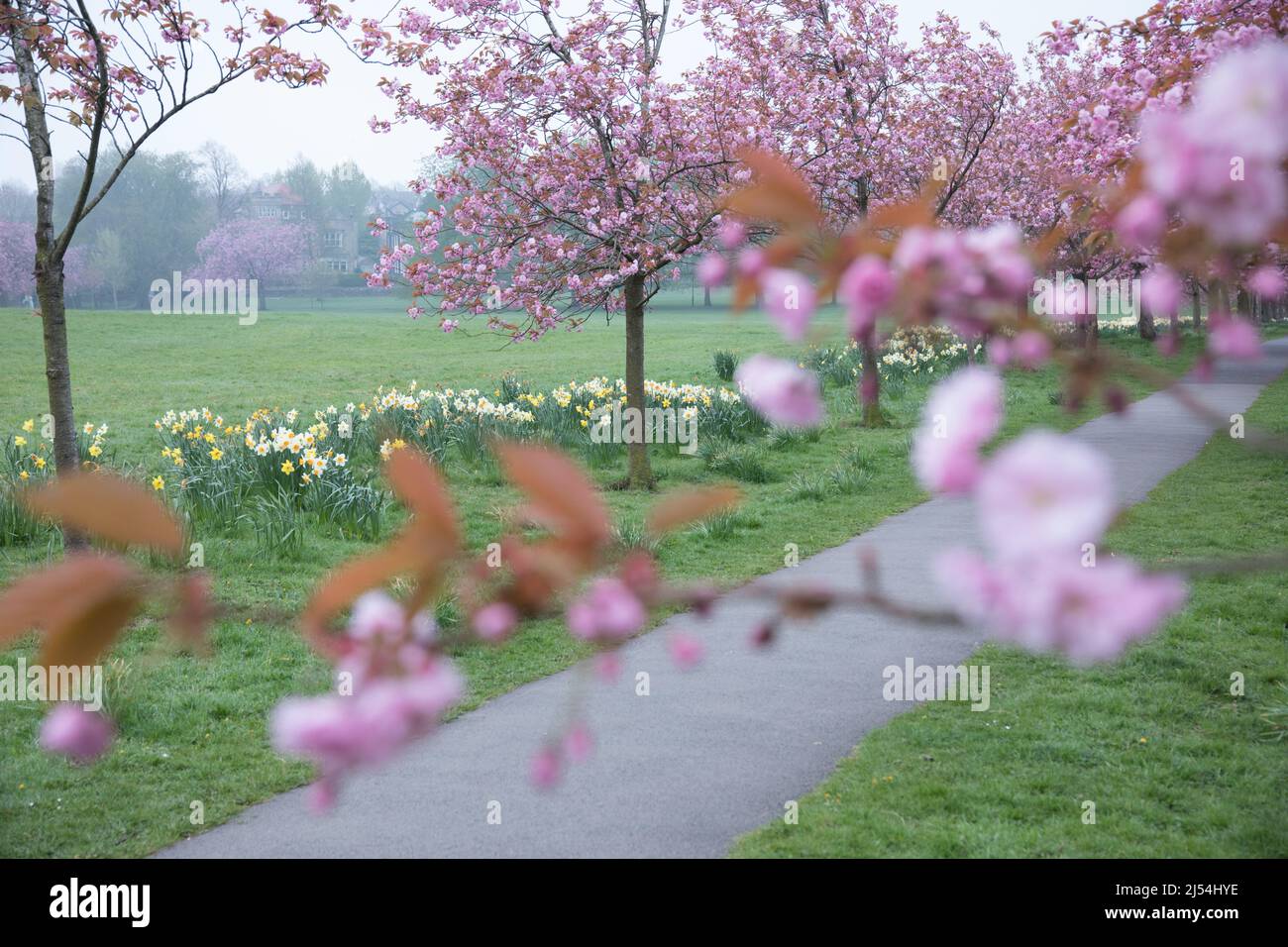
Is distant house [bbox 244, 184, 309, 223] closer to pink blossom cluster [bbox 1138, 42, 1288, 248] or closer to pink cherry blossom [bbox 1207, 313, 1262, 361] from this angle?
pink cherry blossom [bbox 1207, 313, 1262, 361]

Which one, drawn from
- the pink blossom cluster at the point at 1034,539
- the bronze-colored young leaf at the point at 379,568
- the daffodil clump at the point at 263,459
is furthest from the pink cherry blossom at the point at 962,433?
the daffodil clump at the point at 263,459

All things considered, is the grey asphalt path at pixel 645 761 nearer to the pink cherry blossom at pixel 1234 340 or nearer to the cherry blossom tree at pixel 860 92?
the pink cherry blossom at pixel 1234 340

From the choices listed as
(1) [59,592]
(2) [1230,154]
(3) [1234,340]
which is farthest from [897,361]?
(1) [59,592]

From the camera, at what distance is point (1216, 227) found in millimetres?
637

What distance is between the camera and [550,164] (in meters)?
9.34

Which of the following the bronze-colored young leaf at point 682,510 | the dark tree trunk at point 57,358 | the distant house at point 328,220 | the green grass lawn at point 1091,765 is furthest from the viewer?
the distant house at point 328,220

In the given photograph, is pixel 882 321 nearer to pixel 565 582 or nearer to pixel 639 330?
pixel 565 582

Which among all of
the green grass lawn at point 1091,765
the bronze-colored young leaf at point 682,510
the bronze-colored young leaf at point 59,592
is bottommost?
the green grass lawn at point 1091,765

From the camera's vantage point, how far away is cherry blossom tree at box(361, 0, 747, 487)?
9281mm

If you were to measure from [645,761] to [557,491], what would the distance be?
3975mm

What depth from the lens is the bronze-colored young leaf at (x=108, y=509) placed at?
2.21 ft

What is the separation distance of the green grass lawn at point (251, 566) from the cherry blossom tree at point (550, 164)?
2.05m

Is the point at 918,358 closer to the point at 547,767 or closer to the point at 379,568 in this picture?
the point at 547,767
